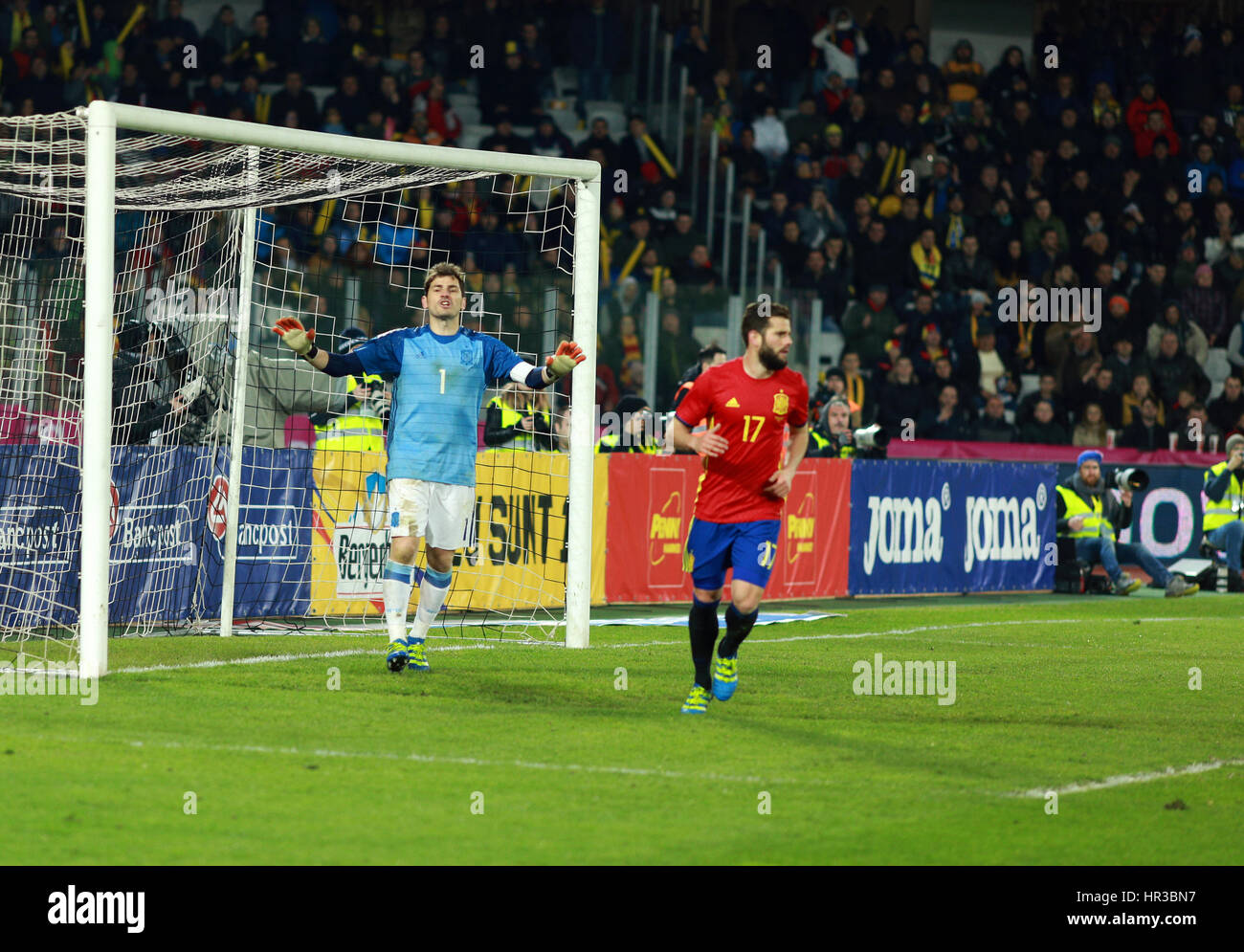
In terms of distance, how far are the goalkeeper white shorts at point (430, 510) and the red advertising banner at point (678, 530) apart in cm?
567

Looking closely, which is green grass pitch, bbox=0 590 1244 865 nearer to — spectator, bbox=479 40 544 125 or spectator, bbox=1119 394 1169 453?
spectator, bbox=1119 394 1169 453

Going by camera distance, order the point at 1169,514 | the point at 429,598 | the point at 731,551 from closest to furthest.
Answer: the point at 731,551 < the point at 429,598 < the point at 1169,514

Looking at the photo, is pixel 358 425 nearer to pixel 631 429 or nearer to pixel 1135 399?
pixel 631 429

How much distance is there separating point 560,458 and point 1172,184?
16.0m

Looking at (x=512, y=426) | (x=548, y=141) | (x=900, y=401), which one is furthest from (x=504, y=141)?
(x=512, y=426)

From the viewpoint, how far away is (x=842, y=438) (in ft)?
61.9

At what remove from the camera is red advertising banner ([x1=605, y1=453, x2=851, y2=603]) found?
16188 millimetres

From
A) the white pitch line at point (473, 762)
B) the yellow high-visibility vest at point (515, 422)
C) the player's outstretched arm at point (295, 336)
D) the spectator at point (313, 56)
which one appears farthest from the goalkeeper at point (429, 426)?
the spectator at point (313, 56)

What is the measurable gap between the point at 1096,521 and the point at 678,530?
623 centimetres

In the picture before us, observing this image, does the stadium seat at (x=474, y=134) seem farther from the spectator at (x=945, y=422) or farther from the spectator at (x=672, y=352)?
the spectator at (x=945, y=422)

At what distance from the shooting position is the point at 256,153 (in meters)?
11.5
